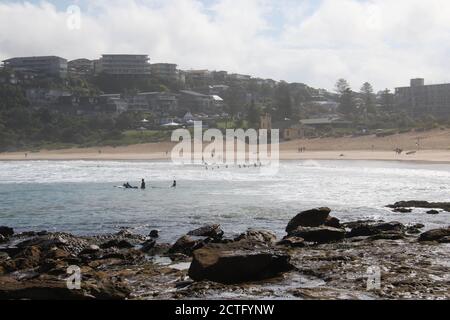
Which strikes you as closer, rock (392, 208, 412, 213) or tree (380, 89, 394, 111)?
rock (392, 208, 412, 213)

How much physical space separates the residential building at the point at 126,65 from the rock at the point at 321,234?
11494 centimetres

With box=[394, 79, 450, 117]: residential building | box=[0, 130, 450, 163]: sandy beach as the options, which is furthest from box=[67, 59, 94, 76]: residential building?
box=[394, 79, 450, 117]: residential building

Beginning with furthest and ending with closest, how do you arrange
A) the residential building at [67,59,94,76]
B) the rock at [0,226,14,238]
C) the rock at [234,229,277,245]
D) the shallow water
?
the residential building at [67,59,94,76] < the shallow water < the rock at [0,226,14,238] < the rock at [234,229,277,245]

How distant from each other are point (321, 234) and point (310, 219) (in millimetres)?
1515

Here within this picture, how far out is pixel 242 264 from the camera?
12125mm

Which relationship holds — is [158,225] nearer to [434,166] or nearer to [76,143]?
[434,166]

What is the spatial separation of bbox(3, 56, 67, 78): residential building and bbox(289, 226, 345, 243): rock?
113m

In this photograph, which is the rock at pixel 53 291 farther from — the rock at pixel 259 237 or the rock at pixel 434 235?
the rock at pixel 434 235

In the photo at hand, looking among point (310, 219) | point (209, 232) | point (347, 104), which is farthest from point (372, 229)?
point (347, 104)

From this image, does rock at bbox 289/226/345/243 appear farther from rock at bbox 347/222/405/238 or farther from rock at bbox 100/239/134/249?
rock at bbox 100/239/134/249

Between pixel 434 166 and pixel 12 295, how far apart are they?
40.9 metres

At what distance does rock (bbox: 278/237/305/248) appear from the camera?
16.1m

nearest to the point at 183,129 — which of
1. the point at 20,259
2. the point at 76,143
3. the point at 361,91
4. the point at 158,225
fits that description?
the point at 76,143

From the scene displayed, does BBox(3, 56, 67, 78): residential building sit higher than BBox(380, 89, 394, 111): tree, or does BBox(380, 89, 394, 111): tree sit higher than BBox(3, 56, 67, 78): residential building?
BBox(3, 56, 67, 78): residential building
